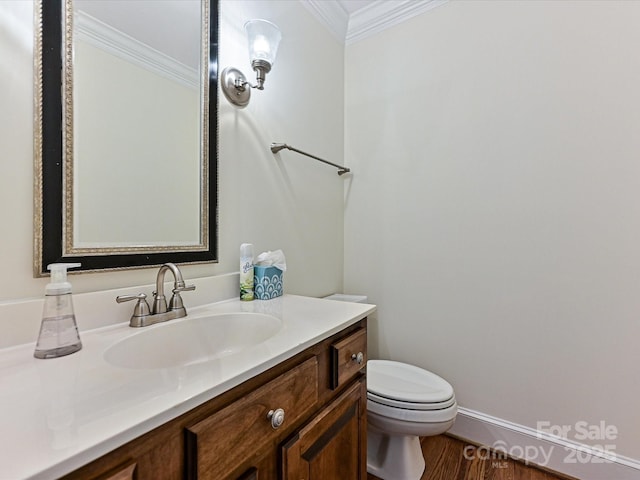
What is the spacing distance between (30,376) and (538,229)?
1740mm

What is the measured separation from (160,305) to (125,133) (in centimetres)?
53

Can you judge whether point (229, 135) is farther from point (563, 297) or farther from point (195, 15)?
point (563, 297)

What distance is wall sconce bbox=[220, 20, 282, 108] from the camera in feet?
3.70

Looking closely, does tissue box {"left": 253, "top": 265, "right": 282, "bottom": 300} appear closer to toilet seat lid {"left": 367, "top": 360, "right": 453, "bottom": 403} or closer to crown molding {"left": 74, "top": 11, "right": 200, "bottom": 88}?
toilet seat lid {"left": 367, "top": 360, "right": 453, "bottom": 403}

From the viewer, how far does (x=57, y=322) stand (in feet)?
2.04

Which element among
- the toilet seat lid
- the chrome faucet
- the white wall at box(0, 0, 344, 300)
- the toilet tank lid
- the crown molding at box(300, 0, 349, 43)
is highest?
the crown molding at box(300, 0, 349, 43)

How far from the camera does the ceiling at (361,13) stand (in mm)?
1604

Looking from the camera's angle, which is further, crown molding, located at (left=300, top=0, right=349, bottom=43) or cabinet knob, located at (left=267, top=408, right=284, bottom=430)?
crown molding, located at (left=300, top=0, right=349, bottom=43)

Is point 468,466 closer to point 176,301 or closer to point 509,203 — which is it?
point 509,203

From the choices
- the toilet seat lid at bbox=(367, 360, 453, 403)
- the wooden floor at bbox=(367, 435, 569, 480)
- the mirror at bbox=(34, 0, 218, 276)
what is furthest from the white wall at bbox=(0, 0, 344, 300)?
the wooden floor at bbox=(367, 435, 569, 480)

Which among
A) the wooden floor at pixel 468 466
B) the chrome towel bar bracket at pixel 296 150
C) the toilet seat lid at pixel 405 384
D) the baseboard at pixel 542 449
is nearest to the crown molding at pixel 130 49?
the chrome towel bar bracket at pixel 296 150

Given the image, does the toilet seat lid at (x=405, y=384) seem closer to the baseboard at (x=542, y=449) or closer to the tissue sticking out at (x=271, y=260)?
the baseboard at (x=542, y=449)

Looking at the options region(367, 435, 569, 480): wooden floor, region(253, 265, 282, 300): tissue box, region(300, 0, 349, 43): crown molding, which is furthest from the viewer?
region(300, 0, 349, 43): crown molding

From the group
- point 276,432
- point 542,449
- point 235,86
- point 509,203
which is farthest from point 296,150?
point 542,449
